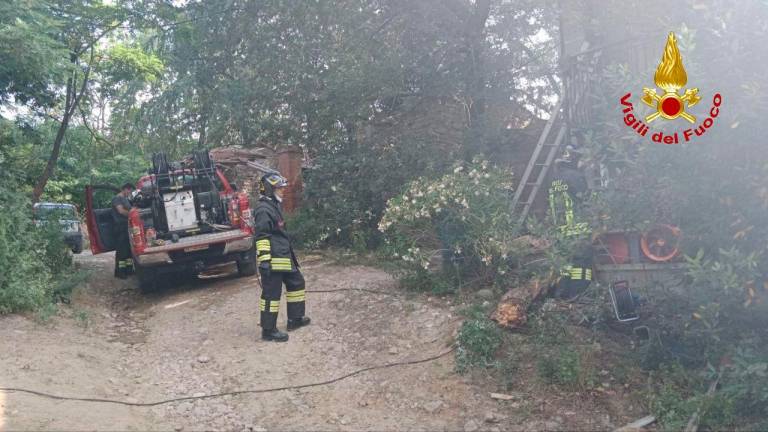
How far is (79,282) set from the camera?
29.4 ft

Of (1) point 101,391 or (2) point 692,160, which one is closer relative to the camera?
(2) point 692,160

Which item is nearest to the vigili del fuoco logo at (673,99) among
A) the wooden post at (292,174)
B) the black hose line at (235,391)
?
the black hose line at (235,391)

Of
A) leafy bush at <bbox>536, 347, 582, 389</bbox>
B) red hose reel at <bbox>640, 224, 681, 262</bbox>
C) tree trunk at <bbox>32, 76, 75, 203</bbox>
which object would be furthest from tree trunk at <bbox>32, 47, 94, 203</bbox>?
red hose reel at <bbox>640, 224, 681, 262</bbox>

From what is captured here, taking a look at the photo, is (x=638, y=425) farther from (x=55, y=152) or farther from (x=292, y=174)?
(x=292, y=174)

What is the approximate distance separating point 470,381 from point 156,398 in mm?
2654

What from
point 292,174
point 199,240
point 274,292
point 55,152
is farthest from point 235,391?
point 292,174

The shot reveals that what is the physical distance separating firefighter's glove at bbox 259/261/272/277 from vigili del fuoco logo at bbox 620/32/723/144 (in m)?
3.83

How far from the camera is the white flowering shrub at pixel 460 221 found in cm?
717

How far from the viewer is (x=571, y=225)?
5.73m

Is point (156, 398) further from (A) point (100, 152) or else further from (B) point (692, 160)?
(A) point (100, 152)

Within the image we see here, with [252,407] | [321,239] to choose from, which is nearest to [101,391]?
[252,407]

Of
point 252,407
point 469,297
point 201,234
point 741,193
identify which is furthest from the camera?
point 201,234

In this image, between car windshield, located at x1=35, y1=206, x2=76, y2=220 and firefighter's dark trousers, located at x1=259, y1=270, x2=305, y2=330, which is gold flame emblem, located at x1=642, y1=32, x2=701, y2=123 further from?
car windshield, located at x1=35, y1=206, x2=76, y2=220

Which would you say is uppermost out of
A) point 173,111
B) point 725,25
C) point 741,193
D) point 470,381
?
point 173,111
